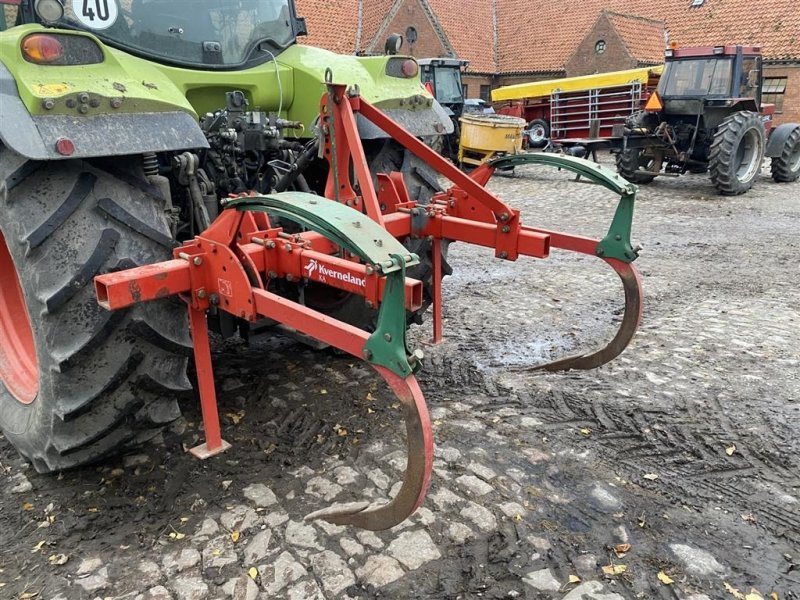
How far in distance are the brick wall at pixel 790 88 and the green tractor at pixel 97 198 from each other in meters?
22.2

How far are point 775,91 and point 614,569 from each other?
23.2 metres

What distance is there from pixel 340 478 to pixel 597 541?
3.36ft

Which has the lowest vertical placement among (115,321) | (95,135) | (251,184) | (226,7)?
(115,321)

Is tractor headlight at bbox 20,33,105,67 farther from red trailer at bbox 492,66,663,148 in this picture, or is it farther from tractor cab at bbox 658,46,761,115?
red trailer at bbox 492,66,663,148

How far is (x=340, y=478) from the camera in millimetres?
2740

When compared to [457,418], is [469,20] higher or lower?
higher

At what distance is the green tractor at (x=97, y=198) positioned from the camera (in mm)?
2193

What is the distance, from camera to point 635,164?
39.6 feet

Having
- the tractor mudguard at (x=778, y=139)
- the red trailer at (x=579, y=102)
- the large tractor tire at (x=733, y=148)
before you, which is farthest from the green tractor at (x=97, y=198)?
the red trailer at (x=579, y=102)

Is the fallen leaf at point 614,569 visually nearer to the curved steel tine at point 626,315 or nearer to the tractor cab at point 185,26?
the curved steel tine at point 626,315

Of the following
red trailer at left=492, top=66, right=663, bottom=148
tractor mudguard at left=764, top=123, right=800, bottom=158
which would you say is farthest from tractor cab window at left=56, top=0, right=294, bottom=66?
red trailer at left=492, top=66, right=663, bottom=148

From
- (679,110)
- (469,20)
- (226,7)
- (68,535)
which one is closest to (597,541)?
(68,535)

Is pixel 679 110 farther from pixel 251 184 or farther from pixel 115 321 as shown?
pixel 115 321

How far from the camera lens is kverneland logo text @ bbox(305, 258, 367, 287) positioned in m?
2.01
